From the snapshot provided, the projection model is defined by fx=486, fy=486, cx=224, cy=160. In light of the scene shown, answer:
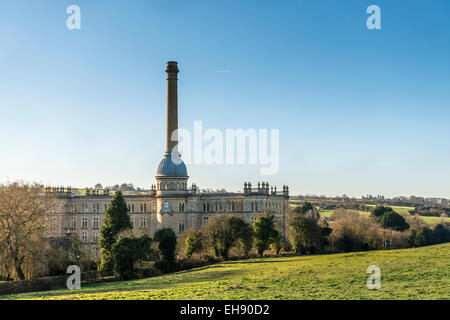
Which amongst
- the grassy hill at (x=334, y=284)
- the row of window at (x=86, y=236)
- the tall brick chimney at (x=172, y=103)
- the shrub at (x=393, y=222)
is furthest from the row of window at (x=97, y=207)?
the shrub at (x=393, y=222)

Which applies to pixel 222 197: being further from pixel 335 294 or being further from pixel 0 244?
pixel 335 294

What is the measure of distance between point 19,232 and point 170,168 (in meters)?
35.8

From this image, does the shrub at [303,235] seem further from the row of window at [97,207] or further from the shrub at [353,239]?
the row of window at [97,207]

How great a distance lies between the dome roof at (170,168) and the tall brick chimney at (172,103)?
7.45 ft

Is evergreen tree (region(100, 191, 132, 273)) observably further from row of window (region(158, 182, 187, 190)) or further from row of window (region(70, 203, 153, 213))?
row of window (region(70, 203, 153, 213))

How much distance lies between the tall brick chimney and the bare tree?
35.4m

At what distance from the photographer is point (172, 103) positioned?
91.2 metres

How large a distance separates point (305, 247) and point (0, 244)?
142 feet

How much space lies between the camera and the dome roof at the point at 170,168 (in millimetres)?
87812

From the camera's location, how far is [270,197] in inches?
3568

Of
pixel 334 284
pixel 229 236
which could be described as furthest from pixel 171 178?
pixel 334 284
